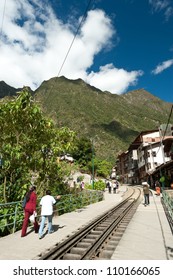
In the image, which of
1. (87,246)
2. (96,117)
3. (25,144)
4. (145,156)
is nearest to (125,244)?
(87,246)

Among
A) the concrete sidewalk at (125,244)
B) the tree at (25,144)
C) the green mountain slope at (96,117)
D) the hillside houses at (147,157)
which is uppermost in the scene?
the green mountain slope at (96,117)

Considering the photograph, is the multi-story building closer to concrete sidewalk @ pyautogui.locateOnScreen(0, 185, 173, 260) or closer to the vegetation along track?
concrete sidewalk @ pyautogui.locateOnScreen(0, 185, 173, 260)

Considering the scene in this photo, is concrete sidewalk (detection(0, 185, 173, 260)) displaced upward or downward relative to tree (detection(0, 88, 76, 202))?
downward

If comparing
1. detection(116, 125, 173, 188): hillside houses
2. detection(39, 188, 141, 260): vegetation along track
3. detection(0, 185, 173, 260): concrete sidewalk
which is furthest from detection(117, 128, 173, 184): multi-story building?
detection(39, 188, 141, 260): vegetation along track

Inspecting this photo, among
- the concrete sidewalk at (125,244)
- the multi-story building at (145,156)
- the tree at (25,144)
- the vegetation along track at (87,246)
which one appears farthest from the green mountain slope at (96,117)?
the vegetation along track at (87,246)

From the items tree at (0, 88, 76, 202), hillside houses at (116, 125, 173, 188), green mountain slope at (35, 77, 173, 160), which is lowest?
tree at (0, 88, 76, 202)

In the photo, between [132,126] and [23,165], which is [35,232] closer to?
[23,165]

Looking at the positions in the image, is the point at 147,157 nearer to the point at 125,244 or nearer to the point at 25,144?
the point at 25,144

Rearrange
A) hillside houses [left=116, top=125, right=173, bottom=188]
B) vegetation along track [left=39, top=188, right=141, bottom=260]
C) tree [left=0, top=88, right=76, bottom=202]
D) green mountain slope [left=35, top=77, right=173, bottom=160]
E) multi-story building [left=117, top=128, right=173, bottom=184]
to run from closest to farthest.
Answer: vegetation along track [left=39, top=188, right=141, bottom=260] < tree [left=0, top=88, right=76, bottom=202] < hillside houses [left=116, top=125, right=173, bottom=188] < multi-story building [left=117, top=128, right=173, bottom=184] < green mountain slope [left=35, top=77, right=173, bottom=160]

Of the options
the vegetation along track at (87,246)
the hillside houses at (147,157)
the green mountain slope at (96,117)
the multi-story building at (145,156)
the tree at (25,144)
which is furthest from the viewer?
the green mountain slope at (96,117)

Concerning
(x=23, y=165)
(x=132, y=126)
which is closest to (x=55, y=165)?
(x=23, y=165)

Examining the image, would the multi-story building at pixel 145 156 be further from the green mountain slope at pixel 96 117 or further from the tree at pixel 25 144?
the tree at pixel 25 144
